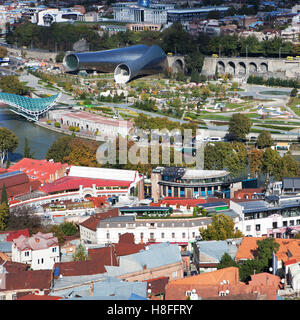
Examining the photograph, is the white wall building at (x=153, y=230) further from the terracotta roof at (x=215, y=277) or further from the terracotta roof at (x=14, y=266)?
the terracotta roof at (x=215, y=277)

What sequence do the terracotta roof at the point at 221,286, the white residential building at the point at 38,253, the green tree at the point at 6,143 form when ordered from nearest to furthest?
the terracotta roof at the point at 221,286 < the white residential building at the point at 38,253 < the green tree at the point at 6,143

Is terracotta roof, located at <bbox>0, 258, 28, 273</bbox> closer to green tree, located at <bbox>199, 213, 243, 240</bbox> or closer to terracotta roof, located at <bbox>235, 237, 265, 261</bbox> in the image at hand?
green tree, located at <bbox>199, 213, 243, 240</bbox>

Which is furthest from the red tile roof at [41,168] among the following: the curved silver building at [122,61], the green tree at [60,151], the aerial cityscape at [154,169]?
the curved silver building at [122,61]

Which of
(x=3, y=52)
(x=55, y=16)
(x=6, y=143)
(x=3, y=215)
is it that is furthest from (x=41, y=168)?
(x=55, y=16)

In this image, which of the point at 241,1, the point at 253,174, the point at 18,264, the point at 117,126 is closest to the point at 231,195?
the point at 253,174

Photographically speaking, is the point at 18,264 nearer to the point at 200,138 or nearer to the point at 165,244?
the point at 165,244
